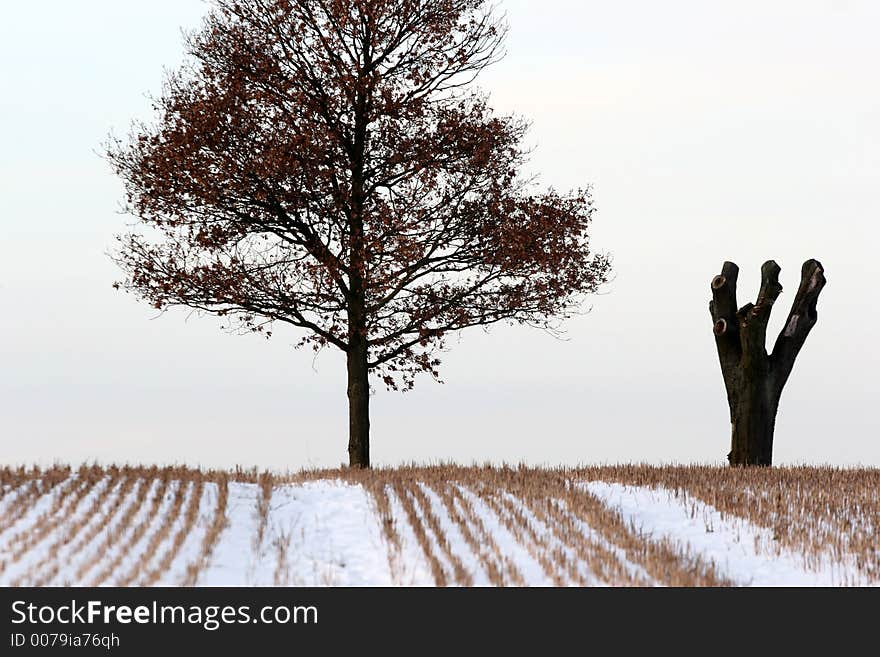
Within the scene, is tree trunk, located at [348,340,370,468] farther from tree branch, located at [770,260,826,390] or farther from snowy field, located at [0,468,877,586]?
tree branch, located at [770,260,826,390]

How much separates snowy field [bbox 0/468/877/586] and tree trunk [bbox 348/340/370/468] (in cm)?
488

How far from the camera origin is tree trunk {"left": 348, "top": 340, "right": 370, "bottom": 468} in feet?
69.3

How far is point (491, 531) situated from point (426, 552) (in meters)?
1.35

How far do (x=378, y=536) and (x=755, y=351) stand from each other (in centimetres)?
1142

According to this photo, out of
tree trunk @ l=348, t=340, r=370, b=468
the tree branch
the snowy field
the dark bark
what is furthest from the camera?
the tree branch

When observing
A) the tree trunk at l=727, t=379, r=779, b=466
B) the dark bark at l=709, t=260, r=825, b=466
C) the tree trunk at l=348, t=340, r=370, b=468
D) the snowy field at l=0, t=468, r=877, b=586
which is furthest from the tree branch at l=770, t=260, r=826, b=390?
the tree trunk at l=348, t=340, r=370, b=468

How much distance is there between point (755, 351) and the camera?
21.3 metres

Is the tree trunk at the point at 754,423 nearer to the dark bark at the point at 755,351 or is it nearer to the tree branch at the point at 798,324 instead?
the dark bark at the point at 755,351

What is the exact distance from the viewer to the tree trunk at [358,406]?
21109mm

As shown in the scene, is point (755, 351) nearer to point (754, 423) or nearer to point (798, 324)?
point (798, 324)

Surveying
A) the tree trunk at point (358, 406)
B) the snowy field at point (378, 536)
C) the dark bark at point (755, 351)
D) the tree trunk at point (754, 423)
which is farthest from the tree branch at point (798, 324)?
the tree trunk at point (358, 406)

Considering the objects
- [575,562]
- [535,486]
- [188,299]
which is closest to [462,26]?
[188,299]

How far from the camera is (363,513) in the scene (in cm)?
1388
